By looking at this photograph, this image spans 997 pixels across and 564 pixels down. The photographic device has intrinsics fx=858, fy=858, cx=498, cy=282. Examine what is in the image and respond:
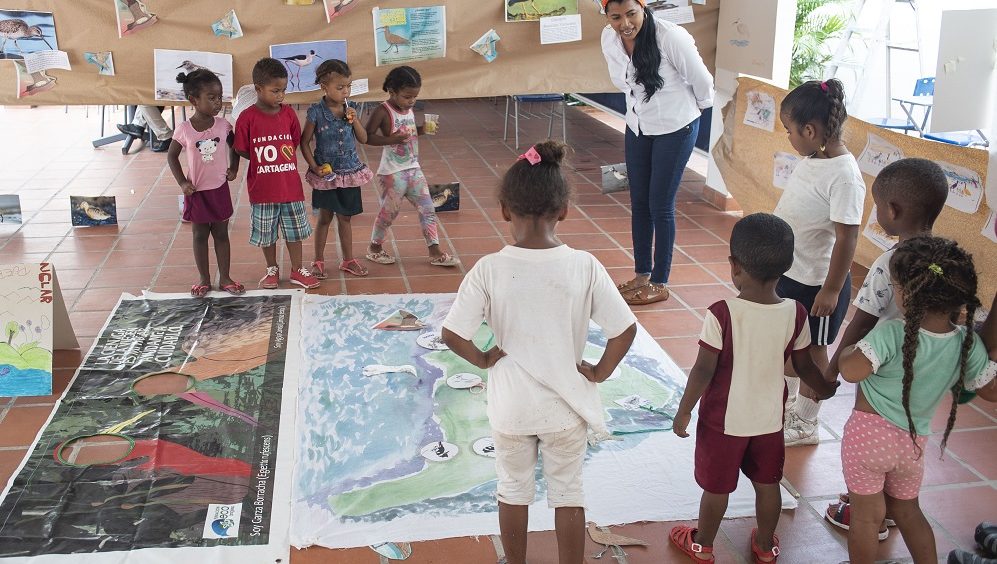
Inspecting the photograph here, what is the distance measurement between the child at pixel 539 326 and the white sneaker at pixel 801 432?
3.84 ft

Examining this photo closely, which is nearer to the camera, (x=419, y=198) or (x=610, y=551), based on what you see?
(x=610, y=551)

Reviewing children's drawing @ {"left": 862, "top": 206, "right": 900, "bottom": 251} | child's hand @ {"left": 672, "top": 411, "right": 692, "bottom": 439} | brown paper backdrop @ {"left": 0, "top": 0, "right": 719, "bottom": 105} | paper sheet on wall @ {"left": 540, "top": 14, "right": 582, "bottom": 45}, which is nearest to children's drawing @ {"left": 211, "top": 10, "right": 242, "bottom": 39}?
brown paper backdrop @ {"left": 0, "top": 0, "right": 719, "bottom": 105}

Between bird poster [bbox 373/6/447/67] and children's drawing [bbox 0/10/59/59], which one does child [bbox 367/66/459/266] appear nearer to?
bird poster [bbox 373/6/447/67]

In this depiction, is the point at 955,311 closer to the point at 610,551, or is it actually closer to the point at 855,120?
the point at 610,551

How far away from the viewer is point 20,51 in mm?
4520

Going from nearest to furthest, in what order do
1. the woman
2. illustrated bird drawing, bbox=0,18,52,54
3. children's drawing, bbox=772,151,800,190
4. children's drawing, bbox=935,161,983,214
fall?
1. children's drawing, bbox=935,161,983,214
2. the woman
3. illustrated bird drawing, bbox=0,18,52,54
4. children's drawing, bbox=772,151,800,190

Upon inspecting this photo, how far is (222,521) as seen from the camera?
8.05ft

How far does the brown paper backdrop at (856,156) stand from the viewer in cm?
361

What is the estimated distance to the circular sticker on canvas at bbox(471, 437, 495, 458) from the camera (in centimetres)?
284

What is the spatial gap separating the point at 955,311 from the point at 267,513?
6.25ft

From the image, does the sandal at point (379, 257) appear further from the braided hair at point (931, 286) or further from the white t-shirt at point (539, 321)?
the braided hair at point (931, 286)

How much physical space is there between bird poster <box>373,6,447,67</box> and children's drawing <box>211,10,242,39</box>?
757 mm

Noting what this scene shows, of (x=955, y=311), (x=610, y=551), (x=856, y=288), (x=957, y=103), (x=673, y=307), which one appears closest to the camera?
(x=955, y=311)

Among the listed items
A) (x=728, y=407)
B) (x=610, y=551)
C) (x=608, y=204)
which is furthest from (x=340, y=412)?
(x=608, y=204)
